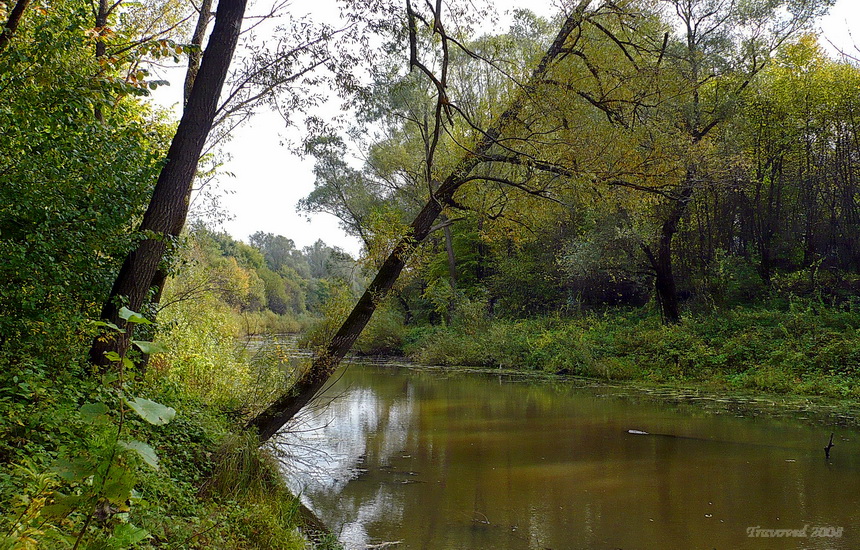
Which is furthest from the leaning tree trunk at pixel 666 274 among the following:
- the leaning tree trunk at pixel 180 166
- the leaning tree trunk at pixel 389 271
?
the leaning tree trunk at pixel 180 166

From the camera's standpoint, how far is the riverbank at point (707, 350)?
12578mm

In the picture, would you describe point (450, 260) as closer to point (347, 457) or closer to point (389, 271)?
point (347, 457)

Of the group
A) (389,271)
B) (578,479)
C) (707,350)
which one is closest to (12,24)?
(389,271)

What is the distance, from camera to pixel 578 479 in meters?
7.10

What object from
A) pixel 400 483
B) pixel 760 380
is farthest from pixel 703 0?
pixel 400 483

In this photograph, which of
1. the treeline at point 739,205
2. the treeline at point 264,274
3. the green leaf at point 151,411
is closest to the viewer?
the green leaf at point 151,411

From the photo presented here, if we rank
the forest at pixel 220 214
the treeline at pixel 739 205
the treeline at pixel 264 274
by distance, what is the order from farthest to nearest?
the treeline at pixel 739 205
the treeline at pixel 264 274
the forest at pixel 220 214

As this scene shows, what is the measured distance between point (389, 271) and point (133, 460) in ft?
17.0

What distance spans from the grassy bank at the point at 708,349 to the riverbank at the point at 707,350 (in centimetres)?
2

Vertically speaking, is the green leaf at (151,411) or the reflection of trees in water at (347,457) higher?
the green leaf at (151,411)

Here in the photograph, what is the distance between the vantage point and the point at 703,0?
16.0 m

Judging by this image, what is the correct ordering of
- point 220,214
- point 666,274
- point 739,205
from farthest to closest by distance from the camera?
1. point 739,205
2. point 666,274
3. point 220,214

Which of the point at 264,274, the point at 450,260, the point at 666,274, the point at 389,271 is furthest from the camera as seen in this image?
the point at 264,274

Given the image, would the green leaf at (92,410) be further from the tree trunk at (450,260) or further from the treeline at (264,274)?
the tree trunk at (450,260)
